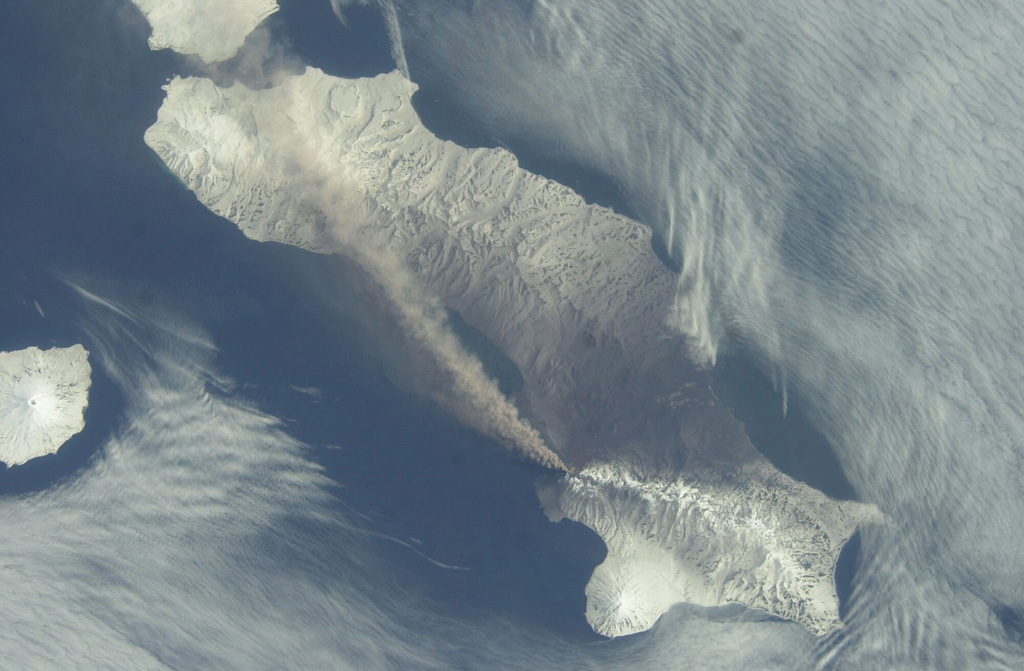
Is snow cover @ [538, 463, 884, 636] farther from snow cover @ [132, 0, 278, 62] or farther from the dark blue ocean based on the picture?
snow cover @ [132, 0, 278, 62]

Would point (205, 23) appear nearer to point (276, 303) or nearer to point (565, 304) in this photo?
point (276, 303)

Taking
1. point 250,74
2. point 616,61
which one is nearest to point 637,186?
point 616,61

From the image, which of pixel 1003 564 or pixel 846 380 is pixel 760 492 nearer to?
pixel 846 380

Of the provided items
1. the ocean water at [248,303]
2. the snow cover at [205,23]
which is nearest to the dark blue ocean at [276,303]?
the ocean water at [248,303]

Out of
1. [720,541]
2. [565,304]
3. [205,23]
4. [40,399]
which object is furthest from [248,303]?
[720,541]

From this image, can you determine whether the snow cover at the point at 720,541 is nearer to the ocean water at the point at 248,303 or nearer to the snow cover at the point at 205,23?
the ocean water at the point at 248,303
